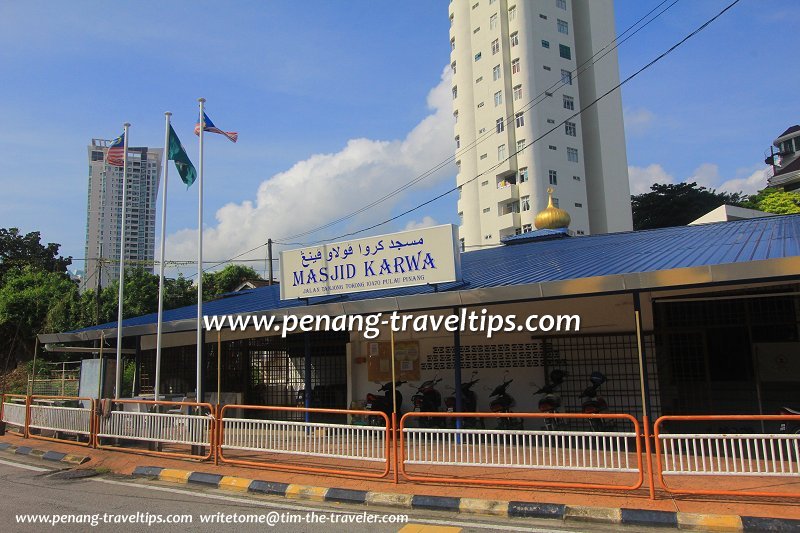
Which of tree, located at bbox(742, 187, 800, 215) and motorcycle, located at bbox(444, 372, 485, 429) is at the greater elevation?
tree, located at bbox(742, 187, 800, 215)

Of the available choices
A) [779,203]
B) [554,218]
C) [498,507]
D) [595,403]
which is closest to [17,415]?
[498,507]

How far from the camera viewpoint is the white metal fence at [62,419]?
12.5 metres

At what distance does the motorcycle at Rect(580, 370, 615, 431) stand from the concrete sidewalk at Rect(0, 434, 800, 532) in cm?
352

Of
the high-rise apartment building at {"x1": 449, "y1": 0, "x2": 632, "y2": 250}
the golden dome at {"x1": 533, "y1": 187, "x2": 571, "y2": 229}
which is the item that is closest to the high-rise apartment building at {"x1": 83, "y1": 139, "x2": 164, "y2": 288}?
the high-rise apartment building at {"x1": 449, "y1": 0, "x2": 632, "y2": 250}

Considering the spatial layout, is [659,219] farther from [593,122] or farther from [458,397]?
[458,397]

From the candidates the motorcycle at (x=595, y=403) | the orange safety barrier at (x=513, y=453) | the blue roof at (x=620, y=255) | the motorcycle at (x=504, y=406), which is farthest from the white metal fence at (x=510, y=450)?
the motorcycle at (x=504, y=406)

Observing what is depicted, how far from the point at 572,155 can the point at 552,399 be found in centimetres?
4736

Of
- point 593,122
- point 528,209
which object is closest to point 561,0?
point 593,122

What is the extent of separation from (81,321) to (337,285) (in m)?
27.6

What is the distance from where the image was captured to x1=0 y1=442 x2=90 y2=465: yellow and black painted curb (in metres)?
11.4

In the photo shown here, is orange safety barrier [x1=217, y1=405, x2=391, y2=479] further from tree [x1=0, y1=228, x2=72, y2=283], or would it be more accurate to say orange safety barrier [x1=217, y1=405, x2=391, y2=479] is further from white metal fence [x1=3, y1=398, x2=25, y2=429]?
tree [x1=0, y1=228, x2=72, y2=283]

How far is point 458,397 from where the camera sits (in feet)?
38.4

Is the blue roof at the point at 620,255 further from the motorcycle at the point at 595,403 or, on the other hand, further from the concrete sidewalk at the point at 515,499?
the concrete sidewalk at the point at 515,499

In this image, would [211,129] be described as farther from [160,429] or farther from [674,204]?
[674,204]
